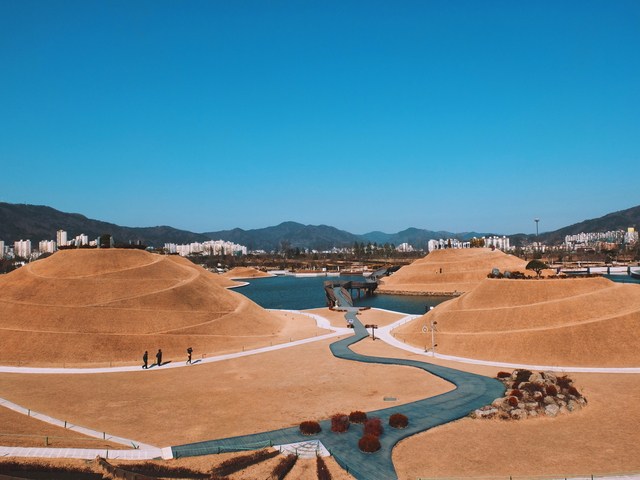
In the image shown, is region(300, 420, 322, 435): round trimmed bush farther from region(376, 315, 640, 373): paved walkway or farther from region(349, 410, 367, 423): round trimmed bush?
region(376, 315, 640, 373): paved walkway

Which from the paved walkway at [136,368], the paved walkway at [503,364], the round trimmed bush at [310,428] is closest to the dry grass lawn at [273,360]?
the paved walkway at [503,364]

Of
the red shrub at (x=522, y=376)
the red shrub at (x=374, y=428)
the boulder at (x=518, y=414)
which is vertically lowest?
the boulder at (x=518, y=414)

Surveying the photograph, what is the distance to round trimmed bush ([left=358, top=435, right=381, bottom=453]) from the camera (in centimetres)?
2714

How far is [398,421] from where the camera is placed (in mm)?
30609

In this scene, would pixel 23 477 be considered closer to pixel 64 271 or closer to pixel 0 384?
pixel 0 384

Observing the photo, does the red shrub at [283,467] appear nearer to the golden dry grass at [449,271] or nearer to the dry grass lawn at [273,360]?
the dry grass lawn at [273,360]

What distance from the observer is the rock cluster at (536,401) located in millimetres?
32438

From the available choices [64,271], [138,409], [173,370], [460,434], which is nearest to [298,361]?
[173,370]

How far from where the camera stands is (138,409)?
119 ft

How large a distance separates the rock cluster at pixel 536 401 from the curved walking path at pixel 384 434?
1.45m

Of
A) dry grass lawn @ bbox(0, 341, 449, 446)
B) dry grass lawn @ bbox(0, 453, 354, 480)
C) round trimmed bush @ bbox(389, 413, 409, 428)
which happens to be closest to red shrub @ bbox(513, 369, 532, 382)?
dry grass lawn @ bbox(0, 341, 449, 446)

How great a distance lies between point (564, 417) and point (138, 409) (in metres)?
30.8

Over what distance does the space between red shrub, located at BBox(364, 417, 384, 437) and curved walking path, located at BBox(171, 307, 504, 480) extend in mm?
408

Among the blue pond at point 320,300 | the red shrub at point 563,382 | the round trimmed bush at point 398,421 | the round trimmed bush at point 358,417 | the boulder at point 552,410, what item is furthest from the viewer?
the blue pond at point 320,300
